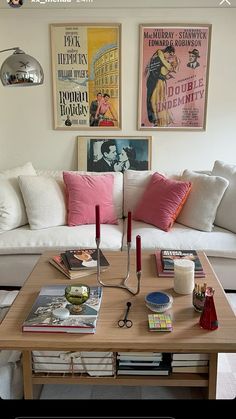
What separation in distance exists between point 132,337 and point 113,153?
8.01 feet

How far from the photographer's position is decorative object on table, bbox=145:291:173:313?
5.89ft

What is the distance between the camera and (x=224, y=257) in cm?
286

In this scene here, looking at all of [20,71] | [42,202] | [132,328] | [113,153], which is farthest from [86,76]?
[132,328]

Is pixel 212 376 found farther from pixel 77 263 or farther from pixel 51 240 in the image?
pixel 51 240

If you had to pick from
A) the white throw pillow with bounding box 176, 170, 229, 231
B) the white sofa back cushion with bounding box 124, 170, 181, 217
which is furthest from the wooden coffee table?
the white sofa back cushion with bounding box 124, 170, 181, 217

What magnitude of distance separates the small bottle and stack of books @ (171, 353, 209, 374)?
33 cm

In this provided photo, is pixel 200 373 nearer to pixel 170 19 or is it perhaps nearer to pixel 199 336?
pixel 199 336

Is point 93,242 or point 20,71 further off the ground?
point 20,71

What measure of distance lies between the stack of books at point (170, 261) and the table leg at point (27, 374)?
81cm

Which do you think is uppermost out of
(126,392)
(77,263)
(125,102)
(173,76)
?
(173,76)

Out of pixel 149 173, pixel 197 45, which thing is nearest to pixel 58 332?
pixel 149 173

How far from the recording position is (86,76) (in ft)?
12.1

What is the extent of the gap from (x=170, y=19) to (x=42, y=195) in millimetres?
1898

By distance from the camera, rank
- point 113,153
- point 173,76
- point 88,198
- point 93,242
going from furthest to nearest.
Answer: point 113,153, point 173,76, point 88,198, point 93,242
